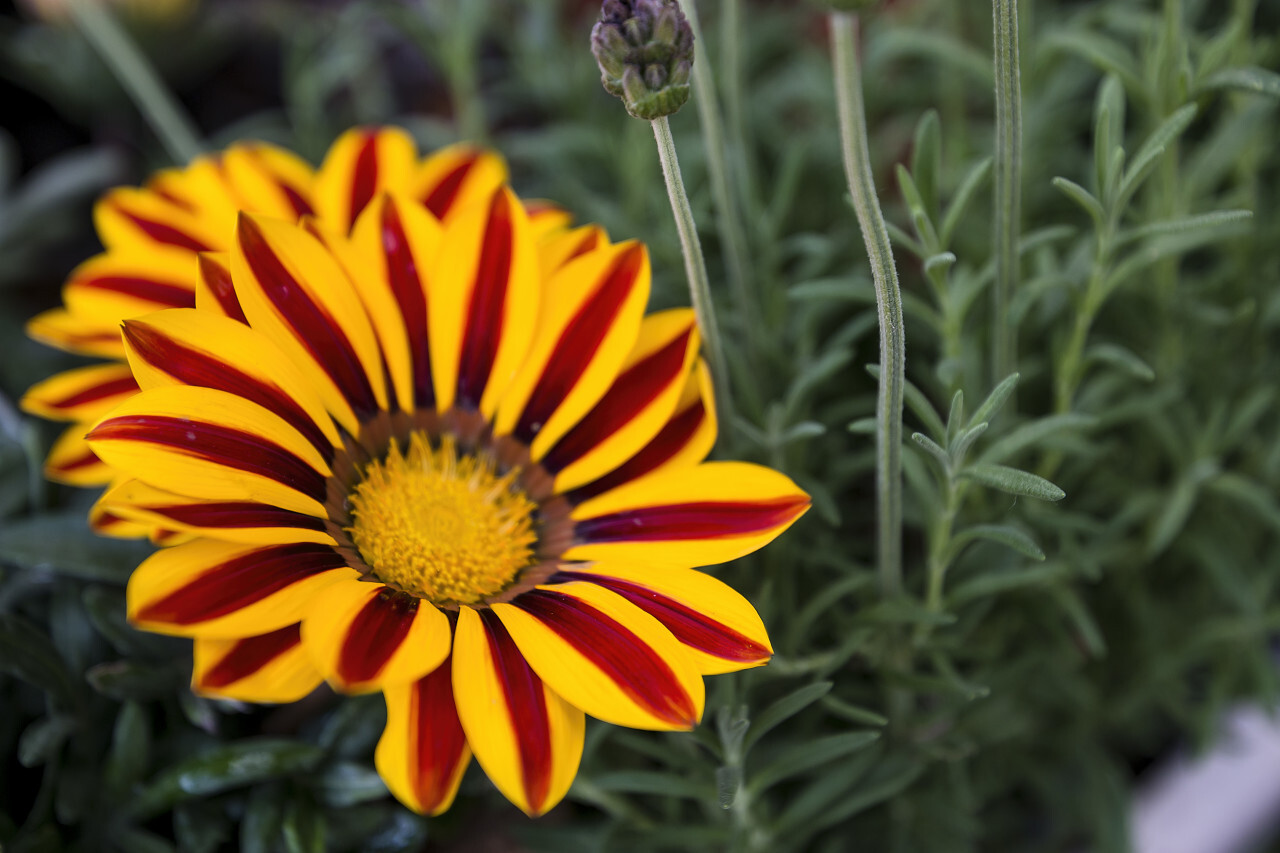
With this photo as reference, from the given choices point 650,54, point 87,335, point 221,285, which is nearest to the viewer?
point 650,54

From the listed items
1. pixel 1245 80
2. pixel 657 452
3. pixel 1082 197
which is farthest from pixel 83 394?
pixel 1245 80

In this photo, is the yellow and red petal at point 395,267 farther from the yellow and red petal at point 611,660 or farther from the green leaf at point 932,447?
the green leaf at point 932,447

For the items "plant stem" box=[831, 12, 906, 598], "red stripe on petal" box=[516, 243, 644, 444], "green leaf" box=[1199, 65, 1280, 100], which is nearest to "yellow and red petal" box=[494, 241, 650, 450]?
"red stripe on petal" box=[516, 243, 644, 444]

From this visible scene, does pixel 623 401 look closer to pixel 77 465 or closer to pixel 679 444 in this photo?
pixel 679 444

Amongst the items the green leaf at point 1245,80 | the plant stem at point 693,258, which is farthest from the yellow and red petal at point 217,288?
the green leaf at point 1245,80

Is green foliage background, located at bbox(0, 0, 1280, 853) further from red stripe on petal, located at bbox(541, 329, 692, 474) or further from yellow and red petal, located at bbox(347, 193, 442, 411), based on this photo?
yellow and red petal, located at bbox(347, 193, 442, 411)

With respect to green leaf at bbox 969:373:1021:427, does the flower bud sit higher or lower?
higher
